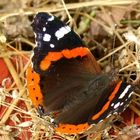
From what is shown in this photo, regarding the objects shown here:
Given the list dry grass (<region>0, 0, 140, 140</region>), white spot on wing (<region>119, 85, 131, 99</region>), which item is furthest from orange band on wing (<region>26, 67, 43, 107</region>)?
white spot on wing (<region>119, 85, 131, 99</region>)

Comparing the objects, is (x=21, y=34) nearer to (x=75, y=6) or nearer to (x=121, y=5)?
(x=75, y=6)

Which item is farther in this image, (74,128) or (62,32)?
(62,32)

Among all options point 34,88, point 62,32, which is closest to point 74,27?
point 62,32

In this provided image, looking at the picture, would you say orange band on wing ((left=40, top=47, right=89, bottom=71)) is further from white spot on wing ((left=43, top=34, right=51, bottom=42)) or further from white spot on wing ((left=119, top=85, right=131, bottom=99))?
white spot on wing ((left=119, top=85, right=131, bottom=99))

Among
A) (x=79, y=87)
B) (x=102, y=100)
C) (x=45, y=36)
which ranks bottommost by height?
(x=102, y=100)

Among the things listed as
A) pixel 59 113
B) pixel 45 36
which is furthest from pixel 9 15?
pixel 59 113

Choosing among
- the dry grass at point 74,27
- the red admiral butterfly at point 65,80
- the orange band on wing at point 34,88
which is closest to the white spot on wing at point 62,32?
the red admiral butterfly at point 65,80

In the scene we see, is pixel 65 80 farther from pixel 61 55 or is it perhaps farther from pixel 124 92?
pixel 124 92
